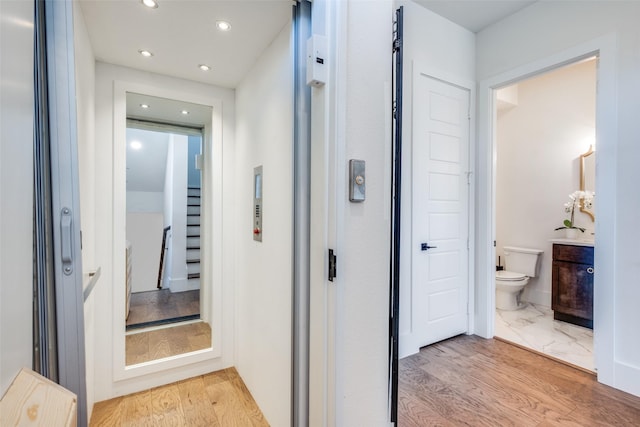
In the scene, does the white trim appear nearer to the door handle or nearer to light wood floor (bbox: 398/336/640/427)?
the door handle

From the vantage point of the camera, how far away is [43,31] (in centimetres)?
89

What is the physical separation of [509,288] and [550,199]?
4.02 feet

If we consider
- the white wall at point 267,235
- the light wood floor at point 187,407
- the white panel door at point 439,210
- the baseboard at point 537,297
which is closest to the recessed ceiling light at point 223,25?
the white wall at point 267,235

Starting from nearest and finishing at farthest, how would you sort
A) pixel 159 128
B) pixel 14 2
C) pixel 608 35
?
1. pixel 14 2
2. pixel 608 35
3. pixel 159 128

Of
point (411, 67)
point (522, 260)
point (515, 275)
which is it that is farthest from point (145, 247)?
point (522, 260)

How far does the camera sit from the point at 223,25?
62.8 inches

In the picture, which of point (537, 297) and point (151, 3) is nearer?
point (151, 3)

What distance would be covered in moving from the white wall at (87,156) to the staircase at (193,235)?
66 cm

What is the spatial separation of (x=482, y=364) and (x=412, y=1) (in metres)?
3.01

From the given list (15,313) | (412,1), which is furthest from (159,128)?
(412,1)

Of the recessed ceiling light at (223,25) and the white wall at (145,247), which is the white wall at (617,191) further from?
the white wall at (145,247)

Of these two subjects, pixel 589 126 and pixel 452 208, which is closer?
pixel 452 208

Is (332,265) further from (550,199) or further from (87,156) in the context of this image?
(550,199)

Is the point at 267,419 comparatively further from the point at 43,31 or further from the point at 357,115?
the point at 43,31
